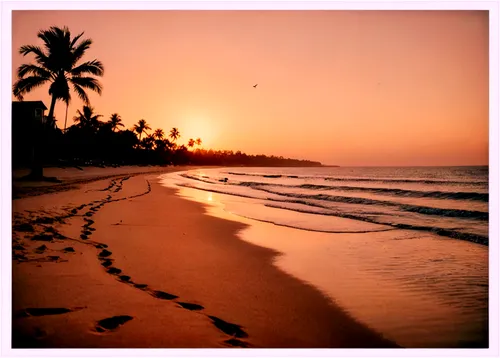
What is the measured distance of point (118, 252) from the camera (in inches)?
200

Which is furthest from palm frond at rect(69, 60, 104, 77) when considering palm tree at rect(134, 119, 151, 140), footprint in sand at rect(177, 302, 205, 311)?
palm tree at rect(134, 119, 151, 140)

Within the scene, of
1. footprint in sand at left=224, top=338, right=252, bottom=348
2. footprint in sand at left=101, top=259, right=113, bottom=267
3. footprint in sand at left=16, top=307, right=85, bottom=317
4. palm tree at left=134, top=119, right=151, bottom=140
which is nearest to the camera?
footprint in sand at left=224, top=338, right=252, bottom=348

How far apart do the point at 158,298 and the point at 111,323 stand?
1.96 feet

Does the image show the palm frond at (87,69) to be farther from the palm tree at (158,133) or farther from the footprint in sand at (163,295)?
the palm tree at (158,133)

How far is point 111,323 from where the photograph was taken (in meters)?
2.91

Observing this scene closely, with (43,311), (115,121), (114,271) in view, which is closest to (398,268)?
(114,271)

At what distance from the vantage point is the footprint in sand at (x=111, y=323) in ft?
9.26

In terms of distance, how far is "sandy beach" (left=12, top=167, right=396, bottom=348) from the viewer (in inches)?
111

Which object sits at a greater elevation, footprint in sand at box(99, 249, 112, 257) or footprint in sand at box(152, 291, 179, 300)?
footprint in sand at box(152, 291, 179, 300)

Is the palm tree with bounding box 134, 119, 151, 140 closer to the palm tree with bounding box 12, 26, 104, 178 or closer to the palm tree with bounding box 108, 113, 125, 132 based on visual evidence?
the palm tree with bounding box 108, 113, 125, 132

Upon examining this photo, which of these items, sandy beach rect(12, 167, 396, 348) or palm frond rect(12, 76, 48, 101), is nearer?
sandy beach rect(12, 167, 396, 348)

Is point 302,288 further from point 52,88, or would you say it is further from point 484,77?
point 52,88

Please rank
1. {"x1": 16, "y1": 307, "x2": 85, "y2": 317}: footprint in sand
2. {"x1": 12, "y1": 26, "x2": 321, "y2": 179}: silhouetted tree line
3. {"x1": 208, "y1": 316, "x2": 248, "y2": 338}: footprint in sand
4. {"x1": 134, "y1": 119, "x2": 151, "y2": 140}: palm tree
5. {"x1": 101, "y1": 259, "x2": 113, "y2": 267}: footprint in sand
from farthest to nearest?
{"x1": 134, "y1": 119, "x2": 151, "y2": 140}: palm tree < {"x1": 12, "y1": 26, "x2": 321, "y2": 179}: silhouetted tree line < {"x1": 101, "y1": 259, "x2": 113, "y2": 267}: footprint in sand < {"x1": 16, "y1": 307, "x2": 85, "y2": 317}: footprint in sand < {"x1": 208, "y1": 316, "x2": 248, "y2": 338}: footprint in sand

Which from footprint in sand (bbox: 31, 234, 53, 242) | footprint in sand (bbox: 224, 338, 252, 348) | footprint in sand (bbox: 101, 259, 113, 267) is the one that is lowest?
footprint in sand (bbox: 224, 338, 252, 348)
